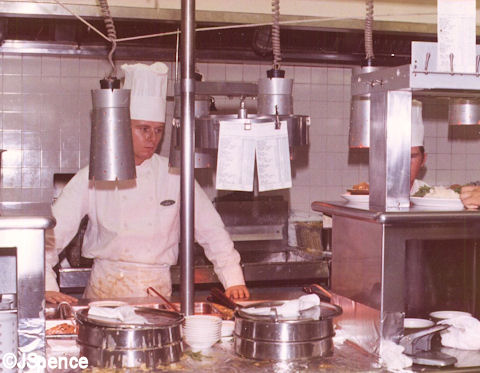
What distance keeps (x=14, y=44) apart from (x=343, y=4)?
8.28 feet

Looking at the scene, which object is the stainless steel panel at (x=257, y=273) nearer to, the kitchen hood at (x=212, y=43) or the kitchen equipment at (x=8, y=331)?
the kitchen hood at (x=212, y=43)

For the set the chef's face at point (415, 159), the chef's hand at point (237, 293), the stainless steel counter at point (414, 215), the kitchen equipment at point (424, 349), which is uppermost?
the chef's face at point (415, 159)

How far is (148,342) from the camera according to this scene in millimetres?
2246

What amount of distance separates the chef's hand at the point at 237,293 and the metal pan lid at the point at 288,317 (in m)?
1.19

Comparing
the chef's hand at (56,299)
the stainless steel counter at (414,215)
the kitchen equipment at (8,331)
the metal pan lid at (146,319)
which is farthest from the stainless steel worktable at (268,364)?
the chef's hand at (56,299)

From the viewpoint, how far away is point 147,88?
12.6 feet

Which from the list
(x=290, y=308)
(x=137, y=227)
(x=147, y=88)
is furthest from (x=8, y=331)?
(x=137, y=227)

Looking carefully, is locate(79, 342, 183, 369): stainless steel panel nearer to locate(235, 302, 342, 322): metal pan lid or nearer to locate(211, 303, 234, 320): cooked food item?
locate(235, 302, 342, 322): metal pan lid

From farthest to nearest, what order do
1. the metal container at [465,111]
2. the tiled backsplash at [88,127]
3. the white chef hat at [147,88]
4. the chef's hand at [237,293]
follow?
the tiled backsplash at [88,127]
the chef's hand at [237,293]
the white chef hat at [147,88]
the metal container at [465,111]

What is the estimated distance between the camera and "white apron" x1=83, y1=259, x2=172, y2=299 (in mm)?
4320

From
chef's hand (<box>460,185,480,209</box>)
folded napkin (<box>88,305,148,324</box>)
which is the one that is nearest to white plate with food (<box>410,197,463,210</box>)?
chef's hand (<box>460,185,480,209</box>)

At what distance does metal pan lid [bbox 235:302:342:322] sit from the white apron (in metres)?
1.84

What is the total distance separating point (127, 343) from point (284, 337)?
52 centimetres

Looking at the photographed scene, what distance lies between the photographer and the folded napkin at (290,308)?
246cm
